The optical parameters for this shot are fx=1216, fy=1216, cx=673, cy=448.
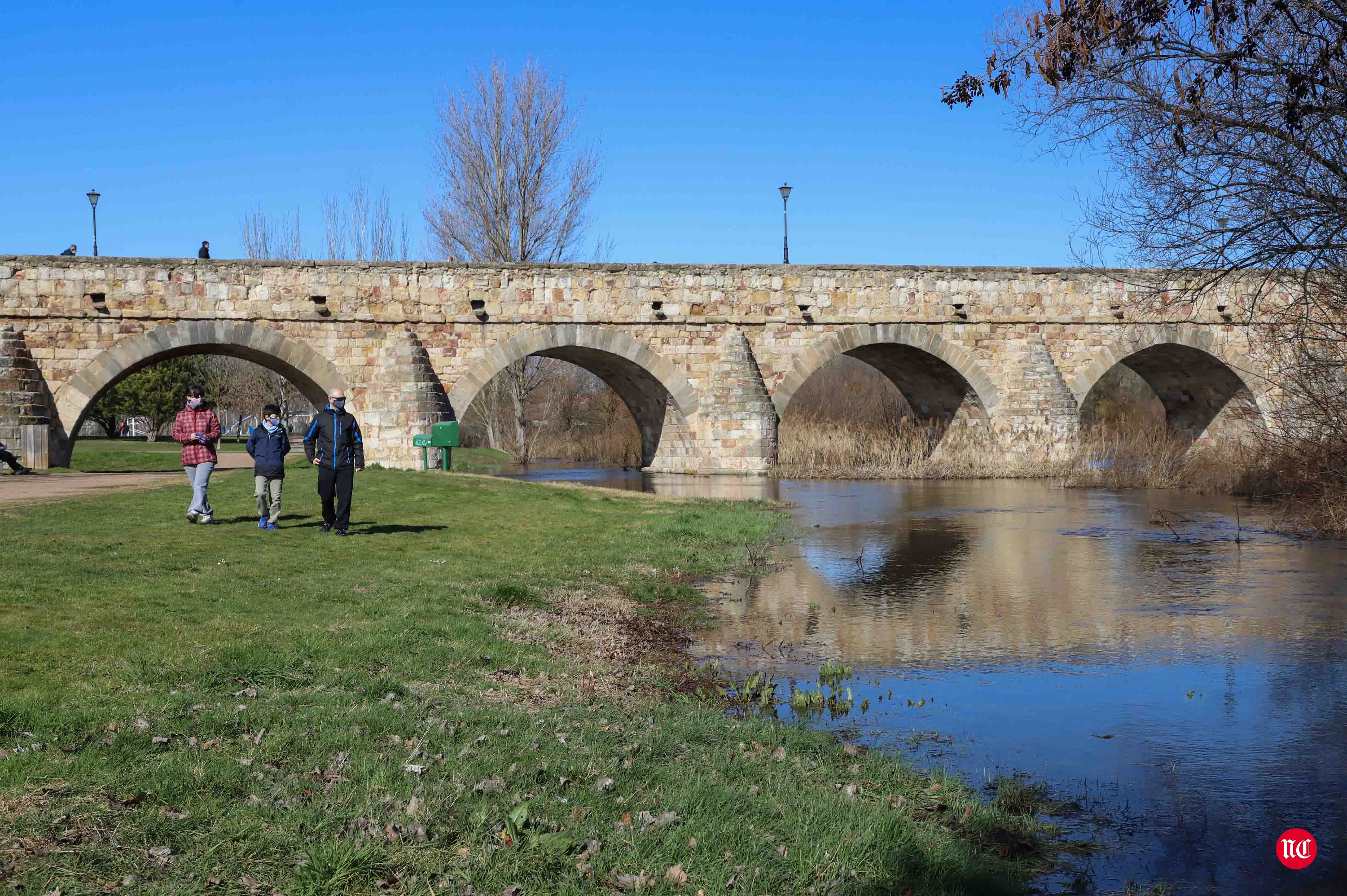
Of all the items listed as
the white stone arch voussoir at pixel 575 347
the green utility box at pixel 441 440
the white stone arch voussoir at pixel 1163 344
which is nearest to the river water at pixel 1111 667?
the green utility box at pixel 441 440

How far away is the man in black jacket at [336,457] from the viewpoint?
1223cm

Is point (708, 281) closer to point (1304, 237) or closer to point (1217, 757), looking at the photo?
point (1304, 237)

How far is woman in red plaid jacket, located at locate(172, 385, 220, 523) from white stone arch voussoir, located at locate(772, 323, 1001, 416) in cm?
1596

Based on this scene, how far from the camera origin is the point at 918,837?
4.67 m

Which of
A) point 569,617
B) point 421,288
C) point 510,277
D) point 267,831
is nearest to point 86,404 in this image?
point 421,288

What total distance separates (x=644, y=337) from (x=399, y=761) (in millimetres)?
21547

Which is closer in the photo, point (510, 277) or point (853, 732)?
point (853, 732)

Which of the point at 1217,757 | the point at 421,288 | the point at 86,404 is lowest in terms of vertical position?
the point at 1217,757

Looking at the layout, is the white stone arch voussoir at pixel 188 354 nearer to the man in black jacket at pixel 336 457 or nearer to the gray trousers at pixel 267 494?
the gray trousers at pixel 267 494

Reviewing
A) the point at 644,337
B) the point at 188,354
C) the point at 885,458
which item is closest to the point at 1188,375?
the point at 885,458

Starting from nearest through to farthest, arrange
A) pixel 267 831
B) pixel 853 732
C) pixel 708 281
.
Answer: pixel 267 831 → pixel 853 732 → pixel 708 281

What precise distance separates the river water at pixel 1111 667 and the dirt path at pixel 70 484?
8.12 metres

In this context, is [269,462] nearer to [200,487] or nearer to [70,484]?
[200,487]

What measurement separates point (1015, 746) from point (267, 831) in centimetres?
368
